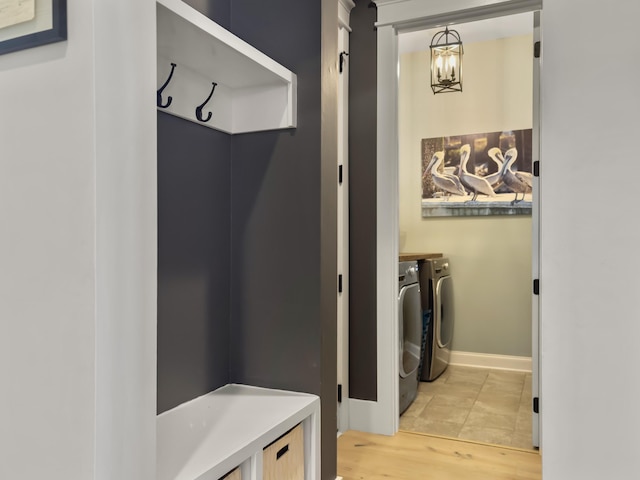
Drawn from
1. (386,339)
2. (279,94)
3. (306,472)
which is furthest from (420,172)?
(306,472)

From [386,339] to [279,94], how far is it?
1565mm

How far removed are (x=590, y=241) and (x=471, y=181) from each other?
3.29 m

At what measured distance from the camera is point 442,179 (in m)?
4.45

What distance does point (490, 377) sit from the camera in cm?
402

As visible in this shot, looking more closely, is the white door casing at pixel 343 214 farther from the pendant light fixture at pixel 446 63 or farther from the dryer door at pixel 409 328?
the pendant light fixture at pixel 446 63

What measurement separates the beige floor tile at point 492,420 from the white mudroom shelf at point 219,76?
2219 mm

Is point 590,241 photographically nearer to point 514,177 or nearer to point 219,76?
point 219,76

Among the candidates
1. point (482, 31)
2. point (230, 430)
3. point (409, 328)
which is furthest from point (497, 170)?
point (230, 430)
